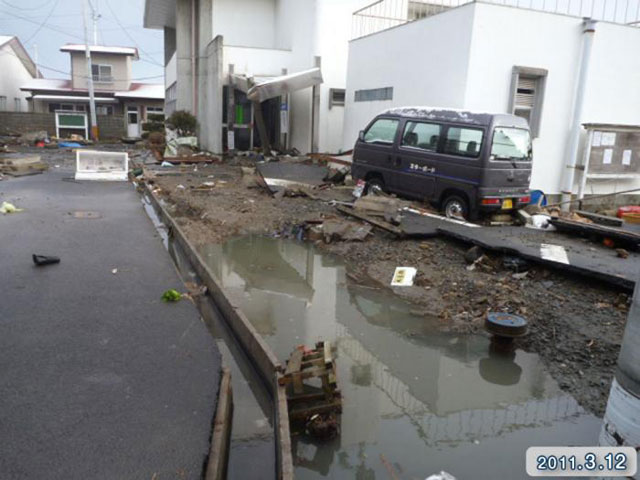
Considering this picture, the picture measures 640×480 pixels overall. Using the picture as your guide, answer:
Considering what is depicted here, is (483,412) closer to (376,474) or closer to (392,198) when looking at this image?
(376,474)

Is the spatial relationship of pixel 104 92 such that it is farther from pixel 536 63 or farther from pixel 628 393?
pixel 628 393

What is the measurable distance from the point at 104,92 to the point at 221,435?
44.5 m

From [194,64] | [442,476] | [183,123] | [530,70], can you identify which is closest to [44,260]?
[442,476]

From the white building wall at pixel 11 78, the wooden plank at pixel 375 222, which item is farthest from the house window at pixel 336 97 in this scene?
the white building wall at pixel 11 78

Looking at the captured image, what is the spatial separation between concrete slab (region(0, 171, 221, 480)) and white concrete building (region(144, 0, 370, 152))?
1303cm

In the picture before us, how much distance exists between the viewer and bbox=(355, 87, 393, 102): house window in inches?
558

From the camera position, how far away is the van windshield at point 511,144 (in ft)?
30.2

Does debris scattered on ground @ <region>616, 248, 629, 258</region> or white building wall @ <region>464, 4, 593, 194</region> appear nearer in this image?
debris scattered on ground @ <region>616, 248, 629, 258</region>

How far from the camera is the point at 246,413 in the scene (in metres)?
4.00

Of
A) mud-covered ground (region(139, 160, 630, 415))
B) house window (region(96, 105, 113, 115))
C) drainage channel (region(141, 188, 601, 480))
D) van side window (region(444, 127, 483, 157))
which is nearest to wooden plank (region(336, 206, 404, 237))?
mud-covered ground (region(139, 160, 630, 415))

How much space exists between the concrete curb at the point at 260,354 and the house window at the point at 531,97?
865 cm

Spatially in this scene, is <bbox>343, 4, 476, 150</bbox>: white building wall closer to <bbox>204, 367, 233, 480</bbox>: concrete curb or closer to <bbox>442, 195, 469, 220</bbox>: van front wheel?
<bbox>442, 195, 469, 220</bbox>: van front wheel

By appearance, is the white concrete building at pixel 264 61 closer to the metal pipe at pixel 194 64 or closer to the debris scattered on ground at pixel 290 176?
the metal pipe at pixel 194 64

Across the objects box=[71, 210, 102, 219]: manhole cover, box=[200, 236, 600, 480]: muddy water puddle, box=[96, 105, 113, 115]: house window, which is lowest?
box=[200, 236, 600, 480]: muddy water puddle
